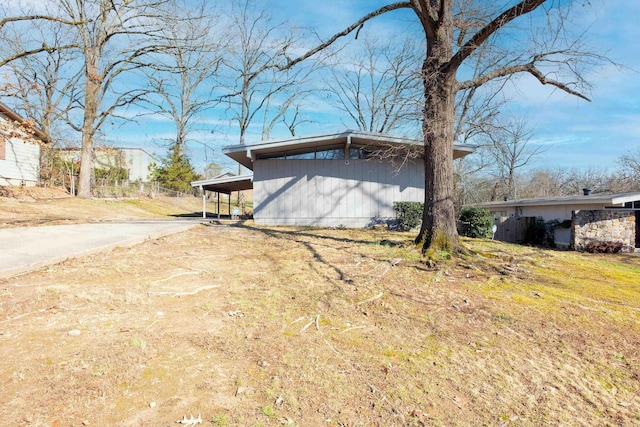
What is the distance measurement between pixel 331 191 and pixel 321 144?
1784mm

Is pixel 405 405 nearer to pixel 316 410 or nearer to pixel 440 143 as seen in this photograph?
pixel 316 410

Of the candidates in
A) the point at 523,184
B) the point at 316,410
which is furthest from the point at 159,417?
the point at 523,184

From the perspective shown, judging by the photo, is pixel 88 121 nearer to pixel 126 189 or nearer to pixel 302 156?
pixel 126 189

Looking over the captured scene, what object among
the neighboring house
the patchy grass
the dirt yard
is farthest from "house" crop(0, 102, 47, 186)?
the patchy grass

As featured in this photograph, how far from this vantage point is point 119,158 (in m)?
31.1

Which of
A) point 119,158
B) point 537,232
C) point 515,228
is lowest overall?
point 537,232

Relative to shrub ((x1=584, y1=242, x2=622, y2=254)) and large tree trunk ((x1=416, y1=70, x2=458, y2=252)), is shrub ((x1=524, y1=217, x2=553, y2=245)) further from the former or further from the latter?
large tree trunk ((x1=416, y1=70, x2=458, y2=252))

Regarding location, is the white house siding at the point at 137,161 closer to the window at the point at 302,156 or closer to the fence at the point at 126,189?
the fence at the point at 126,189

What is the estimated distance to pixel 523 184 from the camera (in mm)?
35750

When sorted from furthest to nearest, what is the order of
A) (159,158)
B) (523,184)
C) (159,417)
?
(523,184) → (159,158) → (159,417)

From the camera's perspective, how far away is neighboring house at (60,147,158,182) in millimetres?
25652

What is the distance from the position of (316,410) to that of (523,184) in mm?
39577

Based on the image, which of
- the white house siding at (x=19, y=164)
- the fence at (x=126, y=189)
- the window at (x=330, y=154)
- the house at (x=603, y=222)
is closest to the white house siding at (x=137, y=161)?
the fence at (x=126, y=189)

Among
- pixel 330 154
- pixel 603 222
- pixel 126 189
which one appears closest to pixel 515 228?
pixel 603 222
